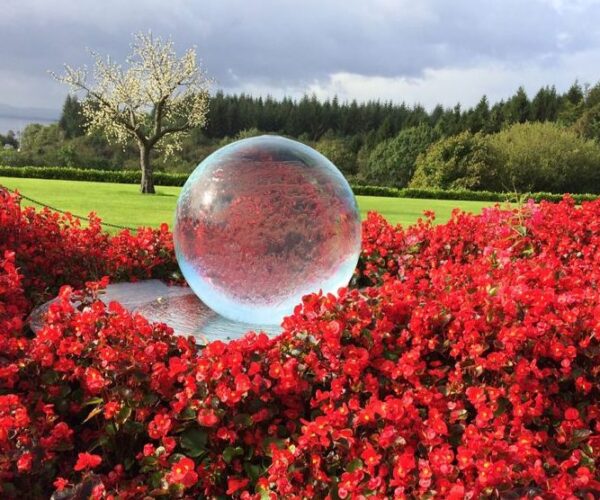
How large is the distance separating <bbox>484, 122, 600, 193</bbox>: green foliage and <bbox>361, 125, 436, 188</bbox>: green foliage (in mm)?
9693

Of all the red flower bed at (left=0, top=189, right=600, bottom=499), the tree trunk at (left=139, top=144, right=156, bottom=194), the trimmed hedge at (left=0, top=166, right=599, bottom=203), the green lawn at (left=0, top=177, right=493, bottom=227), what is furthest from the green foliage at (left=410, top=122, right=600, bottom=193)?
the red flower bed at (left=0, top=189, right=600, bottom=499)

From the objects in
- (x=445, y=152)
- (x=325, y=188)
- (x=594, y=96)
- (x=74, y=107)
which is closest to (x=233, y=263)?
(x=325, y=188)

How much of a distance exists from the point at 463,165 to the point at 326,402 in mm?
54492

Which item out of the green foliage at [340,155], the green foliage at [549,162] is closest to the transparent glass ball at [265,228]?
the green foliage at [549,162]

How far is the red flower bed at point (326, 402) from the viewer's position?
3.12m

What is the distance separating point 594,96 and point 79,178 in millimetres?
61445

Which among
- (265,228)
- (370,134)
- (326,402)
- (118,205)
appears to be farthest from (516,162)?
(326,402)

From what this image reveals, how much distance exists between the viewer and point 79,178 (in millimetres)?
40844

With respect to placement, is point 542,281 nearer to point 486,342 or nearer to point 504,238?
point 486,342

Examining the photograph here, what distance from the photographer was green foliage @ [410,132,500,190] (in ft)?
179

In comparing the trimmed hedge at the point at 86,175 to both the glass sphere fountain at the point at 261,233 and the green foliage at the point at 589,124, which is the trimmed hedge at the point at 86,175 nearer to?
the glass sphere fountain at the point at 261,233

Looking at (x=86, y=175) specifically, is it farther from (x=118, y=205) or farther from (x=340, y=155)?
(x=340, y=155)

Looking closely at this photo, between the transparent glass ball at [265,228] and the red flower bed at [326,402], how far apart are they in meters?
0.80

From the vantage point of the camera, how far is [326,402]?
357cm
